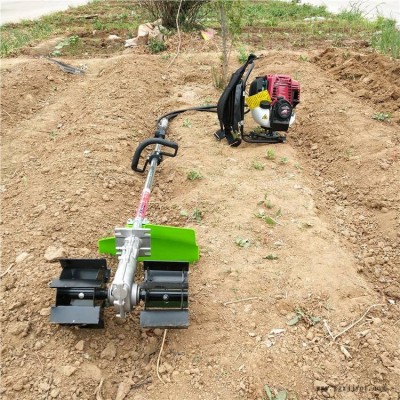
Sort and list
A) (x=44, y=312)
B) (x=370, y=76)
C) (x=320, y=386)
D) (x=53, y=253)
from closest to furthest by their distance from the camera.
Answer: (x=320, y=386), (x=44, y=312), (x=53, y=253), (x=370, y=76)

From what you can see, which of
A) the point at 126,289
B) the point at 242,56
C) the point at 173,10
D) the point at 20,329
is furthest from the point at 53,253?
the point at 173,10

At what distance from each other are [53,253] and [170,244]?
848 millimetres

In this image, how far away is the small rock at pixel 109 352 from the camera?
2223 mm

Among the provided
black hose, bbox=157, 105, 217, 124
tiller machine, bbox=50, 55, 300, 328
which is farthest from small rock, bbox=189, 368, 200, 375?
black hose, bbox=157, 105, 217, 124

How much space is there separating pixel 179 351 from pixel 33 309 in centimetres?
88

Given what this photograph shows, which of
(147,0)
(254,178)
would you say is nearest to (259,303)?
(254,178)

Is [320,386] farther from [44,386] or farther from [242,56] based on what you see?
[242,56]

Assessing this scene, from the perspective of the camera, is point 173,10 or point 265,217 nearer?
point 265,217

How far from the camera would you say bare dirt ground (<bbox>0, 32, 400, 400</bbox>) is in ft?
6.98

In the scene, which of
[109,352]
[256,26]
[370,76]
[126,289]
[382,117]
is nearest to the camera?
[126,289]

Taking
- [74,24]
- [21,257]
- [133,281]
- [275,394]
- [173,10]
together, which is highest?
[173,10]

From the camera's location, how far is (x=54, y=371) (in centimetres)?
210

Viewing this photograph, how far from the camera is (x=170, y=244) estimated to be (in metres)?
2.56

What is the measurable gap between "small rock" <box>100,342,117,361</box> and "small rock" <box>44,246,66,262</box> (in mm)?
786
